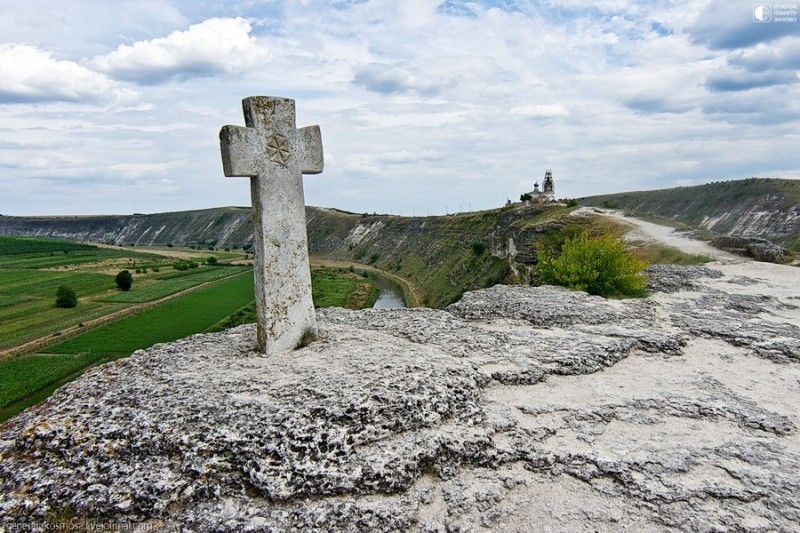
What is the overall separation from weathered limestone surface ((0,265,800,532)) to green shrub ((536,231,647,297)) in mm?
6869

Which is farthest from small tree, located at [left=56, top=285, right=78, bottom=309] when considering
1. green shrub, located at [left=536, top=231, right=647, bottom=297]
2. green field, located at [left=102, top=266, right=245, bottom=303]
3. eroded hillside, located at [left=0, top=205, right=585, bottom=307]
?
green shrub, located at [left=536, top=231, right=647, bottom=297]

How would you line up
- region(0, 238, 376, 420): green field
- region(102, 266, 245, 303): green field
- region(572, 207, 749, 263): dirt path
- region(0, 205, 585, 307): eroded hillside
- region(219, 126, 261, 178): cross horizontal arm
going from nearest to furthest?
region(219, 126, 261, 178): cross horizontal arm, region(572, 207, 749, 263): dirt path, region(0, 238, 376, 420): green field, region(0, 205, 585, 307): eroded hillside, region(102, 266, 245, 303): green field

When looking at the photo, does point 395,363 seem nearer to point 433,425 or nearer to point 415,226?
point 433,425

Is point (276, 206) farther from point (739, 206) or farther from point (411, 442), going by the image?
point (739, 206)

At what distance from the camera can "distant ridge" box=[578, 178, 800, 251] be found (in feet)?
273

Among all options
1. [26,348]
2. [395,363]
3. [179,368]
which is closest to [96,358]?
[26,348]

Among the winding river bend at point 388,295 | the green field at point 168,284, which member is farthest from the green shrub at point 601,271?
the green field at point 168,284

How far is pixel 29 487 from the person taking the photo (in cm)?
577

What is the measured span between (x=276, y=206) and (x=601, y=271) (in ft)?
39.7

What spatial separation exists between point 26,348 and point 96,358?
8.12 m

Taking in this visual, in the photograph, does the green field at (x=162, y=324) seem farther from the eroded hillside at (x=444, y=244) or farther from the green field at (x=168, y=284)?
the eroded hillside at (x=444, y=244)

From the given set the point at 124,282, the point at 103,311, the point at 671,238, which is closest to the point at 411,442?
the point at 671,238

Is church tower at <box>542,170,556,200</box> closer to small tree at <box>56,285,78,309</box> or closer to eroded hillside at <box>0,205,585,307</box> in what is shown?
eroded hillside at <box>0,205,585,307</box>

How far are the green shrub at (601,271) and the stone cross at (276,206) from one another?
10.6 metres
